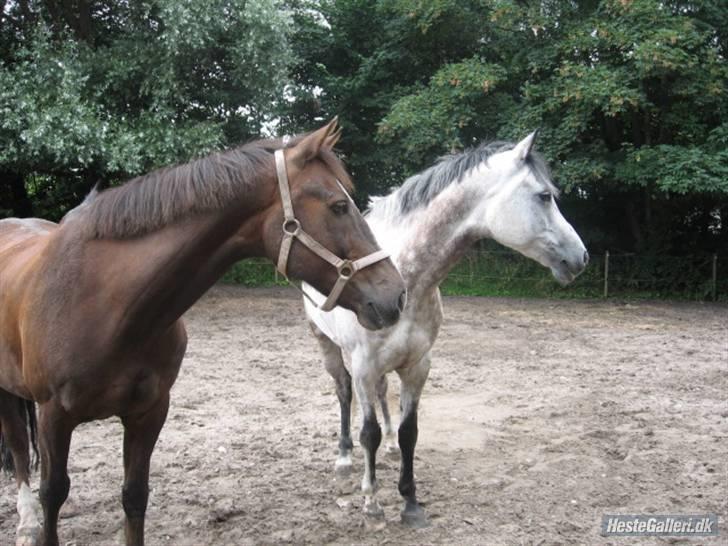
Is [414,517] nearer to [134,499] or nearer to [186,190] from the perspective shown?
[134,499]

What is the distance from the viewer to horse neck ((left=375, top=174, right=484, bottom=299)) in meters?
3.42

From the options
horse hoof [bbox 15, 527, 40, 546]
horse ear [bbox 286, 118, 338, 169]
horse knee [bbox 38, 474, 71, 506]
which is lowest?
horse hoof [bbox 15, 527, 40, 546]

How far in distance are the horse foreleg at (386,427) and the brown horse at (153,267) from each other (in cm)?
206

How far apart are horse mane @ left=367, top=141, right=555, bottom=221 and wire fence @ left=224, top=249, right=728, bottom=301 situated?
380 inches

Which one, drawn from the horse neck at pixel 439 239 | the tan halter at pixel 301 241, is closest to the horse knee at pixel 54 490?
the tan halter at pixel 301 241

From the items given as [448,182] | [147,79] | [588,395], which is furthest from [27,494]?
[147,79]

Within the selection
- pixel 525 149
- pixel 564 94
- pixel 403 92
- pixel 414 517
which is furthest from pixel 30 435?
pixel 403 92

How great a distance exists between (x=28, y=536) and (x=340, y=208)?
2.49 metres

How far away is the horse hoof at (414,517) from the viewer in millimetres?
3406

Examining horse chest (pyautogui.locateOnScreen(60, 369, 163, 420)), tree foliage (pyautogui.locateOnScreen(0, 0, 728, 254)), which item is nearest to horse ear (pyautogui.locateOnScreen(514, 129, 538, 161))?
→ horse chest (pyautogui.locateOnScreen(60, 369, 163, 420))

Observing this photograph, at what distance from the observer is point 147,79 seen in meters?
10.7

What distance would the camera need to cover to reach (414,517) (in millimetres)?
3432

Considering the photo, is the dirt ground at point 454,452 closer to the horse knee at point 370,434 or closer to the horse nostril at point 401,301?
the horse knee at point 370,434

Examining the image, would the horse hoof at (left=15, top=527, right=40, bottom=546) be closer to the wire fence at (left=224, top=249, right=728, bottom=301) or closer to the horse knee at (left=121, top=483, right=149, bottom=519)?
the horse knee at (left=121, top=483, right=149, bottom=519)
